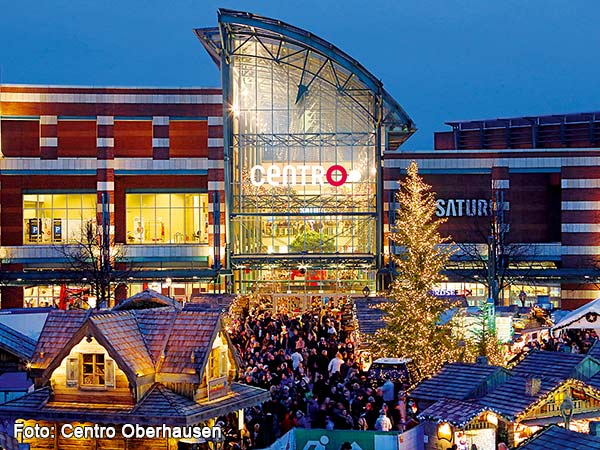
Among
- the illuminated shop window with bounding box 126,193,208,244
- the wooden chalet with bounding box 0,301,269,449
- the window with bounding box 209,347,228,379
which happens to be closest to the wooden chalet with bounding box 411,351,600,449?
the window with bounding box 209,347,228,379

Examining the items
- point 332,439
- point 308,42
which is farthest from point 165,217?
point 332,439

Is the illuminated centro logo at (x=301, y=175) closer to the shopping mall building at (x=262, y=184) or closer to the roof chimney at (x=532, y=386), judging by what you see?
the shopping mall building at (x=262, y=184)

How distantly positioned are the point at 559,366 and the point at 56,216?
130ft

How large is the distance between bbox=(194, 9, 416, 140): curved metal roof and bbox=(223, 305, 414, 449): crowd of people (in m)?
20.6

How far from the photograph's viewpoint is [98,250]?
53781 millimetres

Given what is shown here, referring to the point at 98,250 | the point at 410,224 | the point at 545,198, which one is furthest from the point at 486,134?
the point at 410,224

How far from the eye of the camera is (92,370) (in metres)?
18.3

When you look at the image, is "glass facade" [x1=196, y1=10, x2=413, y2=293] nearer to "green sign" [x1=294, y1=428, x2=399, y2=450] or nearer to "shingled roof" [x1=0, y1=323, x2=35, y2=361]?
"shingled roof" [x1=0, y1=323, x2=35, y2=361]

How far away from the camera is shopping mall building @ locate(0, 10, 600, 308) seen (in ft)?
182

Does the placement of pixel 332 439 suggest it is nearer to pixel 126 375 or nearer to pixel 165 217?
pixel 126 375

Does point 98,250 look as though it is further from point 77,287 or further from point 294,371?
point 294,371

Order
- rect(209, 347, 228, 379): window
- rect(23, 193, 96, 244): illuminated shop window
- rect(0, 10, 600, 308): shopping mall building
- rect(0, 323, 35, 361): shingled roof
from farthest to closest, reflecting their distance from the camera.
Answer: rect(23, 193, 96, 244): illuminated shop window < rect(0, 10, 600, 308): shopping mall building < rect(0, 323, 35, 361): shingled roof < rect(209, 347, 228, 379): window

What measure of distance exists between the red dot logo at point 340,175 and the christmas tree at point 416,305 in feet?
84.6

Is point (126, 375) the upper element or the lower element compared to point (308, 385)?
upper
